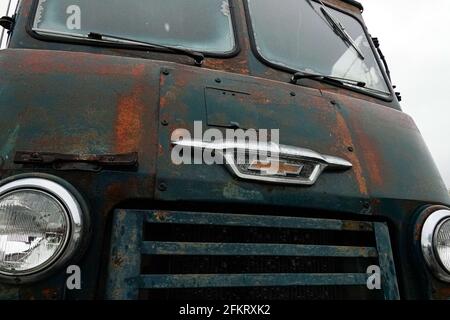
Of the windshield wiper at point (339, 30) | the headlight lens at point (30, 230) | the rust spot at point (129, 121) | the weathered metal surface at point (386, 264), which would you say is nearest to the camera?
the headlight lens at point (30, 230)

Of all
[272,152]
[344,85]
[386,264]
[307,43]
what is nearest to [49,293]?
[272,152]

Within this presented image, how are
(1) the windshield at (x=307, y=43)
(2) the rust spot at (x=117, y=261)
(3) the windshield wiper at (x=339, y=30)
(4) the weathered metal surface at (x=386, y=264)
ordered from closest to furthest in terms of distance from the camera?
1. (2) the rust spot at (x=117, y=261)
2. (4) the weathered metal surface at (x=386, y=264)
3. (1) the windshield at (x=307, y=43)
4. (3) the windshield wiper at (x=339, y=30)

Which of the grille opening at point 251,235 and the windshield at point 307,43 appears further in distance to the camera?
the windshield at point 307,43

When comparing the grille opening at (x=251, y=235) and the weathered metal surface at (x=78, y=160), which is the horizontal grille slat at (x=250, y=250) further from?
the weathered metal surface at (x=78, y=160)

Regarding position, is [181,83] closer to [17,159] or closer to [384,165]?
[17,159]

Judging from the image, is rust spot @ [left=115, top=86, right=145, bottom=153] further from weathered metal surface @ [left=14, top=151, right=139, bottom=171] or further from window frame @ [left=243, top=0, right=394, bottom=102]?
window frame @ [left=243, top=0, right=394, bottom=102]

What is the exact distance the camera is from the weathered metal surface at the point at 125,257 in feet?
4.72

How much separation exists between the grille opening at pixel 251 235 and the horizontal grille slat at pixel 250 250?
0.08m

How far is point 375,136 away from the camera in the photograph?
7.28 ft

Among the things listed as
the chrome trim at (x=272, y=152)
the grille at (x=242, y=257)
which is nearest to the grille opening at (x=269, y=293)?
the grille at (x=242, y=257)

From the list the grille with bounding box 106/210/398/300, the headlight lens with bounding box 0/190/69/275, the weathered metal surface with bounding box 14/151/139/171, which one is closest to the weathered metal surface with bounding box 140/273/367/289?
the grille with bounding box 106/210/398/300

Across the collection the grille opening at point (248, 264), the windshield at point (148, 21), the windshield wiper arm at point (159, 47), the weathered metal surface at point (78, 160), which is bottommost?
the grille opening at point (248, 264)

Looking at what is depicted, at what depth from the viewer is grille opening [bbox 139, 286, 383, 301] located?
1658mm

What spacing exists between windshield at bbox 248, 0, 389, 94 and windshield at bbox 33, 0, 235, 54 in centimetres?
27
